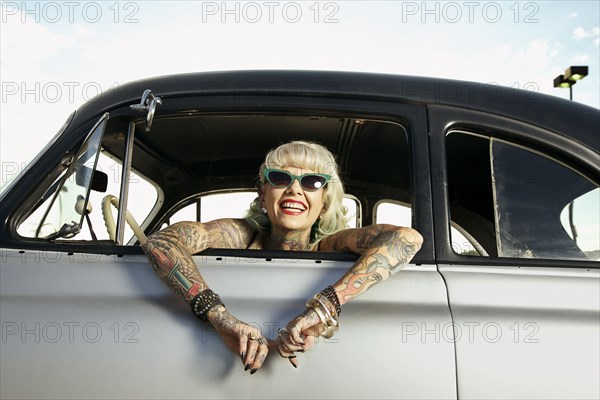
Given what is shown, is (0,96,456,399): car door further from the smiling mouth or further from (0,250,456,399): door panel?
the smiling mouth

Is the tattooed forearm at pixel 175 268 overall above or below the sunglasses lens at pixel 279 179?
below

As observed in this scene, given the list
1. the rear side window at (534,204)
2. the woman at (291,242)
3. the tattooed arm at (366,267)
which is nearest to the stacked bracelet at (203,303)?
the woman at (291,242)

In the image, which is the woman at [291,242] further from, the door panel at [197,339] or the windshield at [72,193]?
the windshield at [72,193]

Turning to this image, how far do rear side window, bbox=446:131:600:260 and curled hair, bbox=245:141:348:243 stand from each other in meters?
0.48

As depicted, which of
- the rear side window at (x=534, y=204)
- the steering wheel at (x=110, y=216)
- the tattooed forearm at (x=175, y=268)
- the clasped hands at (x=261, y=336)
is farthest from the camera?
the steering wheel at (x=110, y=216)

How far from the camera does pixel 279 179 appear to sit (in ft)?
7.48

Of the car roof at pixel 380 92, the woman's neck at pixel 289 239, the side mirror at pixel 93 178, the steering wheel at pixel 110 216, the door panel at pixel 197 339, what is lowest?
the door panel at pixel 197 339

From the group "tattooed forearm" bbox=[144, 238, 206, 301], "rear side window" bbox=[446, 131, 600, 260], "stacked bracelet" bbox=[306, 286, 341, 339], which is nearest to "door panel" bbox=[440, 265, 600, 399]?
"rear side window" bbox=[446, 131, 600, 260]

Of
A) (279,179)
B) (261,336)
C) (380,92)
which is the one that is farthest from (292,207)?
(261,336)

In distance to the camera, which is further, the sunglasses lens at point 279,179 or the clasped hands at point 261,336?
the sunglasses lens at point 279,179

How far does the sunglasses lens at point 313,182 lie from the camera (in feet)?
7.47

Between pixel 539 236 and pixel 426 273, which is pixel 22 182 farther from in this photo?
pixel 539 236

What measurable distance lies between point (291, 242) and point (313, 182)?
0.25 metres

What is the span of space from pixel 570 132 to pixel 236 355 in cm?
134
